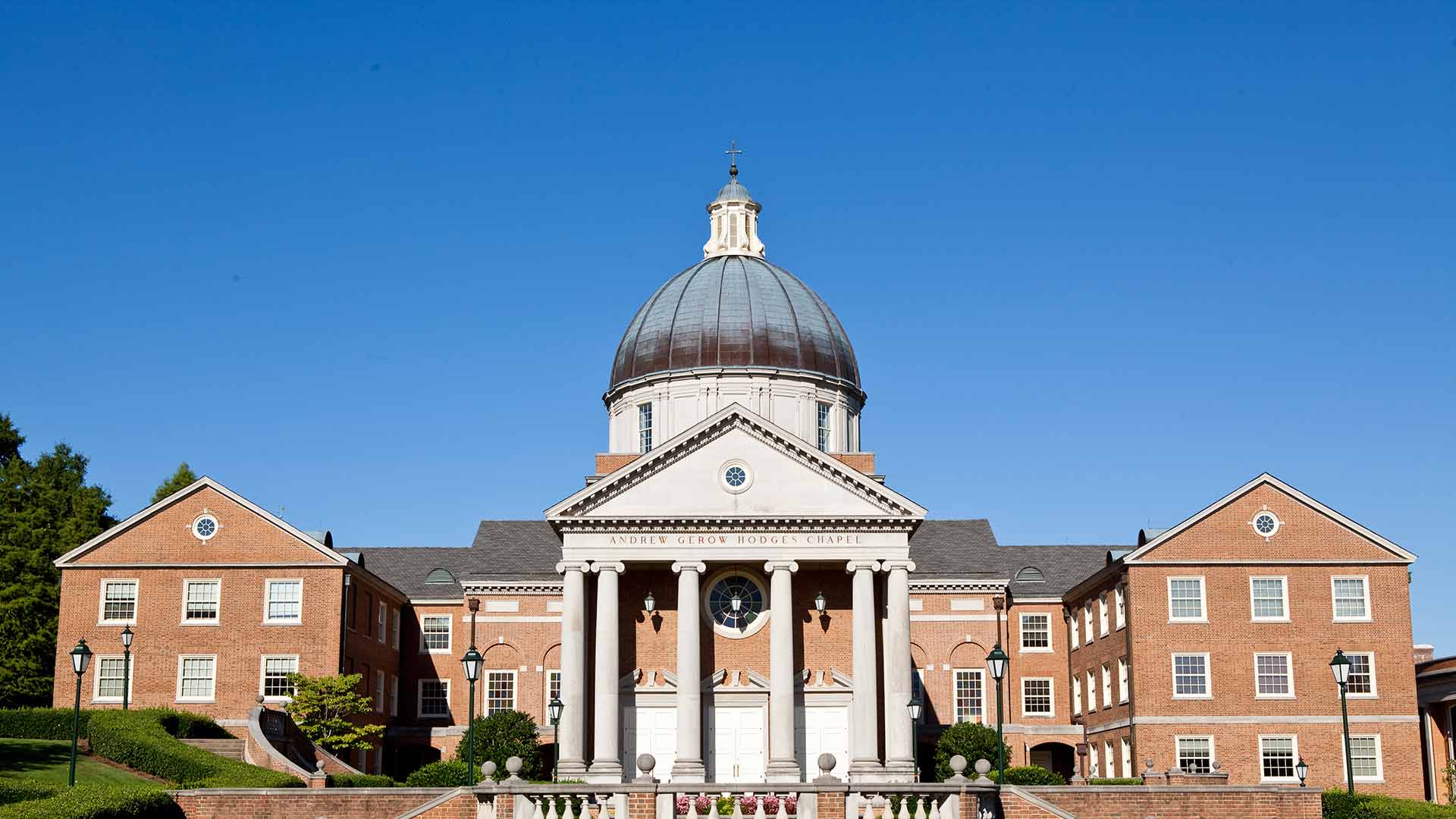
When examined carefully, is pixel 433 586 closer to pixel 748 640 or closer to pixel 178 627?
pixel 178 627

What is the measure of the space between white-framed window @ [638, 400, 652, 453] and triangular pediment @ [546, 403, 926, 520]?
11.4m

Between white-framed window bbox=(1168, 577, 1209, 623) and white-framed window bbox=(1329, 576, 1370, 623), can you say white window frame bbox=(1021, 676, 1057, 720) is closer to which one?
white-framed window bbox=(1168, 577, 1209, 623)

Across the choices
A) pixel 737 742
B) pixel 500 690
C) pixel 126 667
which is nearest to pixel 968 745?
pixel 737 742

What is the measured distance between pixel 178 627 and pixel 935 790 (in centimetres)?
3487

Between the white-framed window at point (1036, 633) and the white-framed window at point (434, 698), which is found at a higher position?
the white-framed window at point (1036, 633)

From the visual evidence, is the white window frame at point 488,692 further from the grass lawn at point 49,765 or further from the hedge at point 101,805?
the hedge at point 101,805

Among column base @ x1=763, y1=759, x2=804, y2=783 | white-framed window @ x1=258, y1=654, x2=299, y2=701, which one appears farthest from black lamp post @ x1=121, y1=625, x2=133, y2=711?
column base @ x1=763, y1=759, x2=804, y2=783

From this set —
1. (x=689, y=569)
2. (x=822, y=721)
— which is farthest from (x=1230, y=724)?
(x=689, y=569)

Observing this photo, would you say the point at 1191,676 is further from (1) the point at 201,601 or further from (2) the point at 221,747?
(1) the point at 201,601

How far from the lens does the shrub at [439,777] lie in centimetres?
4544

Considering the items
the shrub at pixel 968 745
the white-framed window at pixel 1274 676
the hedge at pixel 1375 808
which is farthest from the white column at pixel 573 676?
the white-framed window at pixel 1274 676

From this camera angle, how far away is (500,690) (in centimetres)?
6850

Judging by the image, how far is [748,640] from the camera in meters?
57.4

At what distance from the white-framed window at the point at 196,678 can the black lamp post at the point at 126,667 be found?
1704mm
